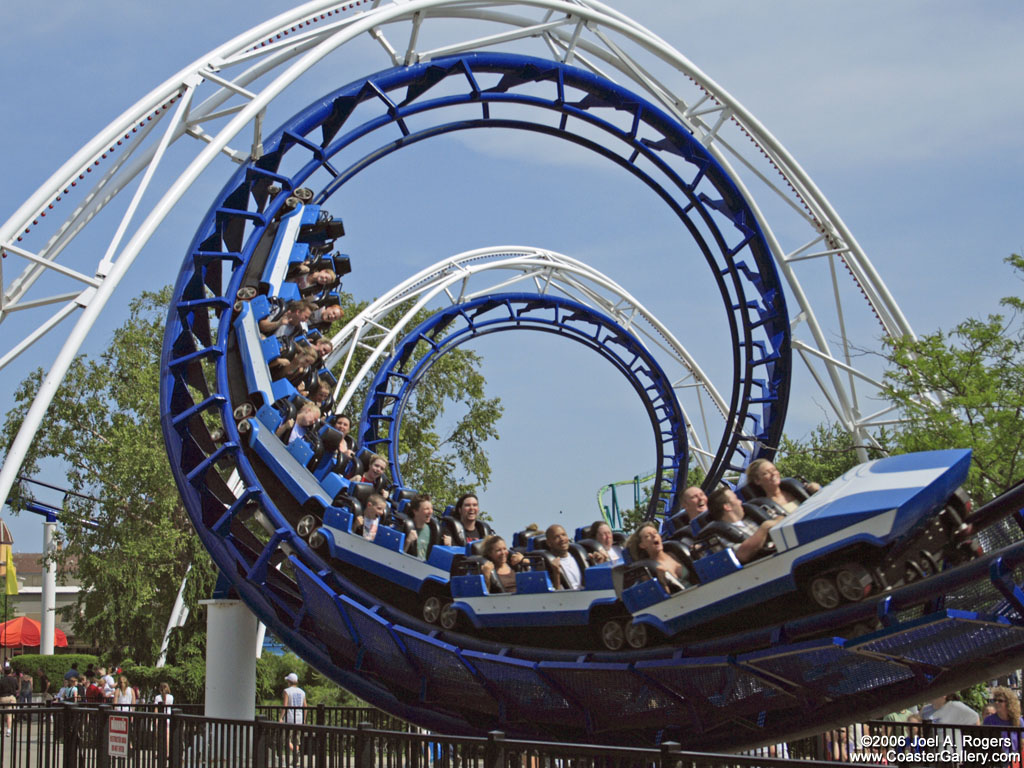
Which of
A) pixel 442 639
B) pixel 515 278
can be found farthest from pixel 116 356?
pixel 442 639

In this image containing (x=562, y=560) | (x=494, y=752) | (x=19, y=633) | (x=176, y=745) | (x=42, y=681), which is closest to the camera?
(x=494, y=752)

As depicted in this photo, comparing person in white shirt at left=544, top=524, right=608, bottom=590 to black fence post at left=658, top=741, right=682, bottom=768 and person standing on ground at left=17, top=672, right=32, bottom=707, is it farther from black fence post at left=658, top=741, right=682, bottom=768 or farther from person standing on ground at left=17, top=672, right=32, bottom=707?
person standing on ground at left=17, top=672, right=32, bottom=707

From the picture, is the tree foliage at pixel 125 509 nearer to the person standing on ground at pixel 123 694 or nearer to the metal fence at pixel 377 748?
the person standing on ground at pixel 123 694

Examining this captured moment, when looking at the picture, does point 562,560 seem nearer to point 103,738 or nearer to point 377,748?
point 377,748

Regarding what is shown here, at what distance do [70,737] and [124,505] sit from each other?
51.5 ft

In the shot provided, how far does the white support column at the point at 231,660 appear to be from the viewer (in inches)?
345

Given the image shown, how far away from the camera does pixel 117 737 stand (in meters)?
7.16

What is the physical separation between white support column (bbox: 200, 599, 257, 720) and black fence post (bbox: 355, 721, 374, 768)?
134 inches

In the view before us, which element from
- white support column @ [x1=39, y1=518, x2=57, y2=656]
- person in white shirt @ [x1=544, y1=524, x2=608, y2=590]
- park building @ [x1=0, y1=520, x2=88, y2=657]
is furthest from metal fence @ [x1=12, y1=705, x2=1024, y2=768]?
park building @ [x1=0, y1=520, x2=88, y2=657]

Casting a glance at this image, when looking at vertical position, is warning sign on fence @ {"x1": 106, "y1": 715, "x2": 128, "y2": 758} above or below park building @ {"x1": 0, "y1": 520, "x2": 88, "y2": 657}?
below

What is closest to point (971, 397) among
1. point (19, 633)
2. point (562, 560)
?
point (562, 560)

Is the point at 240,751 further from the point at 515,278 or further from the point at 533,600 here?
the point at 515,278

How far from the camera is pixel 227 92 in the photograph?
9.52 meters

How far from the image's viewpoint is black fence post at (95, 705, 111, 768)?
23.7 feet
